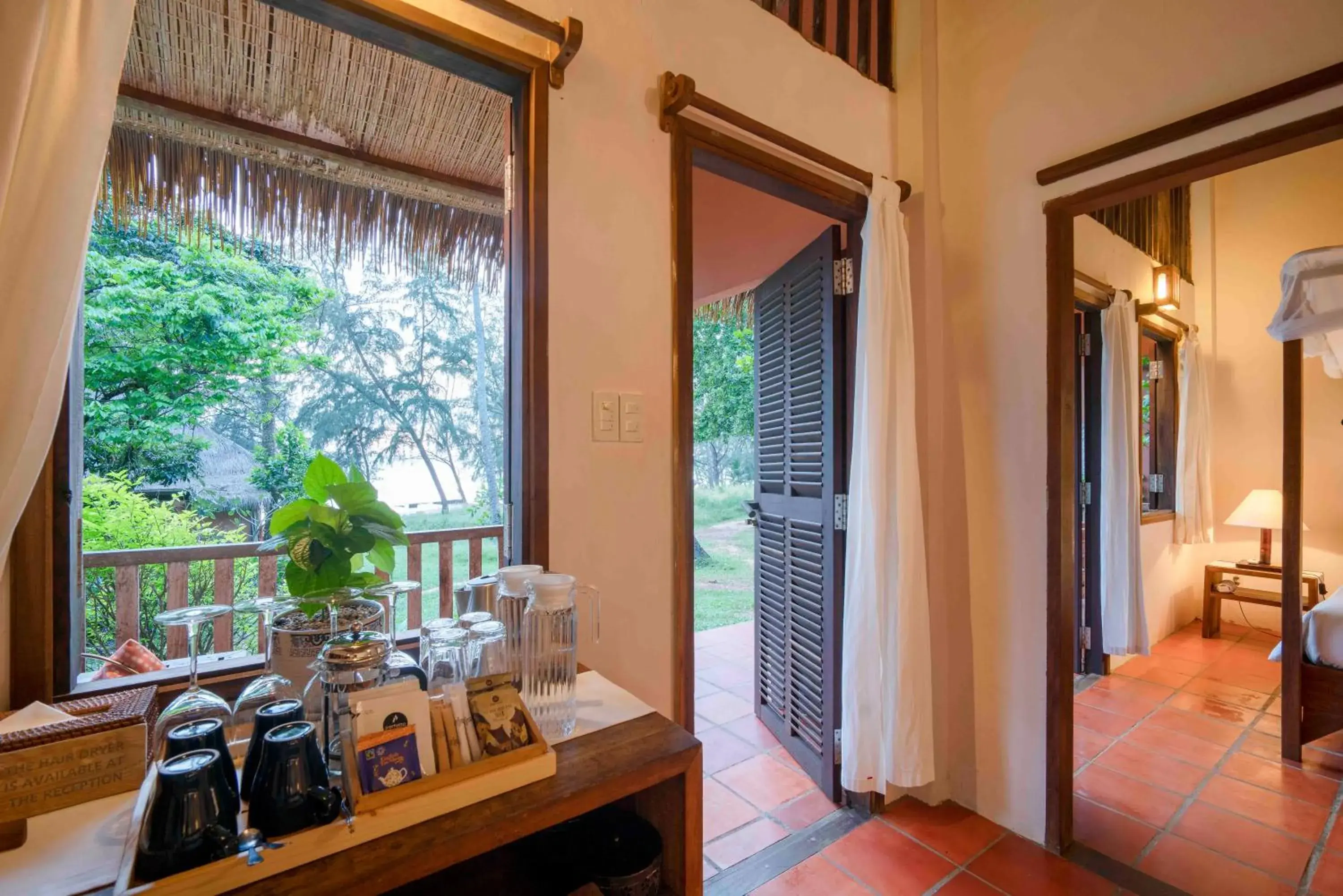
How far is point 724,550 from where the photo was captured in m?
6.75

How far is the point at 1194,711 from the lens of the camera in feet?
8.96

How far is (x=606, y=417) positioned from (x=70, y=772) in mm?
985

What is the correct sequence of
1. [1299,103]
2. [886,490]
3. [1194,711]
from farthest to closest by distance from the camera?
[1194,711]
[886,490]
[1299,103]

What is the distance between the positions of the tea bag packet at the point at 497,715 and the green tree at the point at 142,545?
2.40 m

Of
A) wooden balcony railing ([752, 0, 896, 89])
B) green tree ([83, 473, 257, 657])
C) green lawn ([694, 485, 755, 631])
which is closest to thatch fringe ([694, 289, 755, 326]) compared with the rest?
wooden balcony railing ([752, 0, 896, 89])

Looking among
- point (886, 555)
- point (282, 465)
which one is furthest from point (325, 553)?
point (282, 465)

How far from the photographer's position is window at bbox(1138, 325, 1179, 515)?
3781 mm

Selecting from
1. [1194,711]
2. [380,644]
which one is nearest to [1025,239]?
[380,644]

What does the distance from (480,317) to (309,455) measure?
4.38 ft

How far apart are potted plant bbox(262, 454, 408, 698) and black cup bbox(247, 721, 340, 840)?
0.80ft

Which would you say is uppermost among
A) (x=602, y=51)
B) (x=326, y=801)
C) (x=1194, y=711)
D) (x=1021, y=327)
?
(x=602, y=51)

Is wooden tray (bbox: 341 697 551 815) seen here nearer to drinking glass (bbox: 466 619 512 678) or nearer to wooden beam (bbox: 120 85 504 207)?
drinking glass (bbox: 466 619 512 678)

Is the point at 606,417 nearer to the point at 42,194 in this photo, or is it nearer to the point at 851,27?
the point at 42,194

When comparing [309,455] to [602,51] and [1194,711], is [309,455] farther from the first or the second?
[1194,711]
